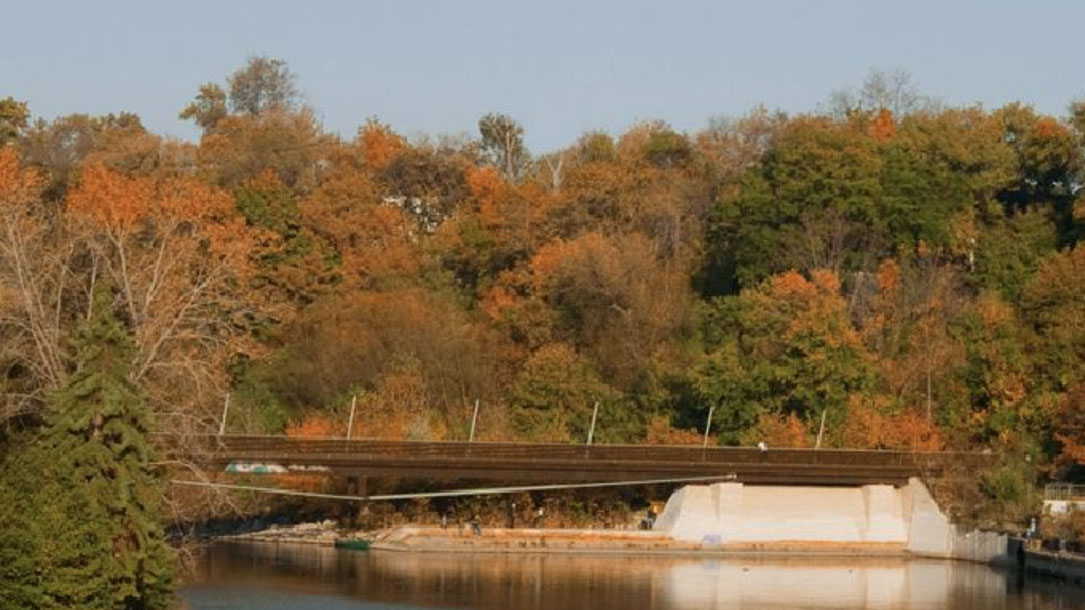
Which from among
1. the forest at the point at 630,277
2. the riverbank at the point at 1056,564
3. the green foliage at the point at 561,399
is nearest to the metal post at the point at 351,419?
the forest at the point at 630,277

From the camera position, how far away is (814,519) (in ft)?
192

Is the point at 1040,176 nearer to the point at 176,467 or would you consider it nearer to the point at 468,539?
the point at 468,539

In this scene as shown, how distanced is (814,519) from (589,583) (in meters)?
10.7

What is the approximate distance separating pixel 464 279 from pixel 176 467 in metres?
37.7

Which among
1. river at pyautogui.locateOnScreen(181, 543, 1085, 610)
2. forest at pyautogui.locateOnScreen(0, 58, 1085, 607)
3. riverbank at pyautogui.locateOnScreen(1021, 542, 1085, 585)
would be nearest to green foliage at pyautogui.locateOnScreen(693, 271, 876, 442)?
forest at pyautogui.locateOnScreen(0, 58, 1085, 607)

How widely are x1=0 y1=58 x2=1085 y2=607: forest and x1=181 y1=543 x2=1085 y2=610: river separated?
4.19 metres

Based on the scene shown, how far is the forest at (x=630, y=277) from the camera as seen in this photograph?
2434 inches

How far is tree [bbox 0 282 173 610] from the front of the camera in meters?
35.4

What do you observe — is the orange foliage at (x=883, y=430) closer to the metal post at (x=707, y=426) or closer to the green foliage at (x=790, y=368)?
the green foliage at (x=790, y=368)

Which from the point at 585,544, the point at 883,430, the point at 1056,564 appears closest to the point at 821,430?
the point at 883,430

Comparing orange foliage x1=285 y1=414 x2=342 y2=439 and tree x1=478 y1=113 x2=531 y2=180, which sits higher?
tree x1=478 y1=113 x2=531 y2=180

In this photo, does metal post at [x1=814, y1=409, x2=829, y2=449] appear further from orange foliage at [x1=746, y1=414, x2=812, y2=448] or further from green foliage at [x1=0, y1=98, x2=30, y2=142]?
green foliage at [x1=0, y1=98, x2=30, y2=142]

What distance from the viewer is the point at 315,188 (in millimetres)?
86250

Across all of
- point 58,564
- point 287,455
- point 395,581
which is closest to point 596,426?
point 287,455
